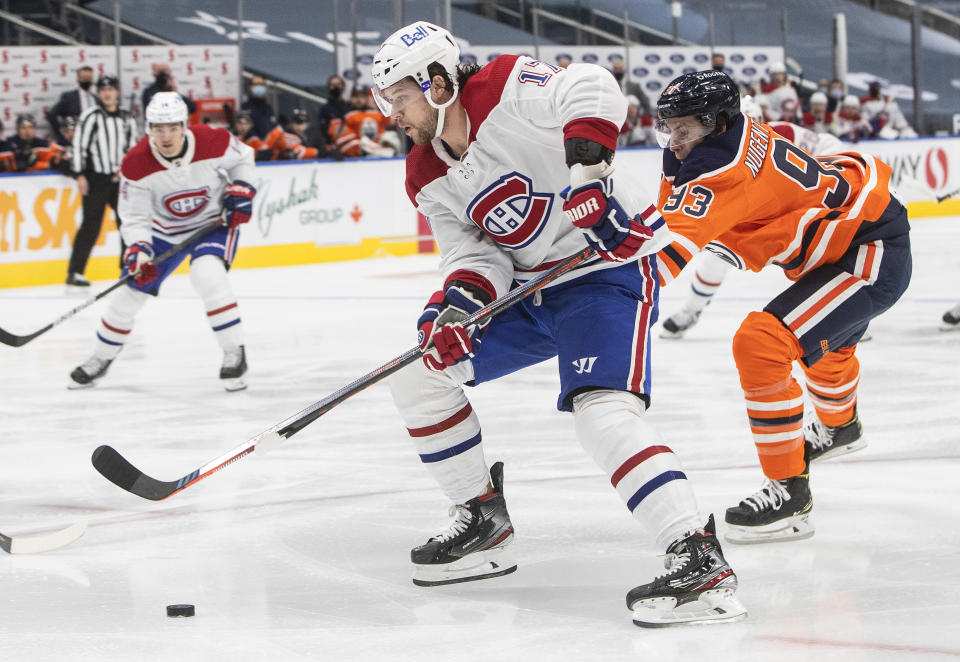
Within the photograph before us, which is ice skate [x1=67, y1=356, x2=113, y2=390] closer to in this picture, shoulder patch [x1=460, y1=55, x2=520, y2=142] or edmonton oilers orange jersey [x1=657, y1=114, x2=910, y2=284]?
edmonton oilers orange jersey [x1=657, y1=114, x2=910, y2=284]

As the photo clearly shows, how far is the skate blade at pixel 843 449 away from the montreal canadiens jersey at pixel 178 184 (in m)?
2.78

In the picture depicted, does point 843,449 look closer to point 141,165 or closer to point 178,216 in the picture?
point 178,216

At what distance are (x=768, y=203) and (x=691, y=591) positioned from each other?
931 millimetres

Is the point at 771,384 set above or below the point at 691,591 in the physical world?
above

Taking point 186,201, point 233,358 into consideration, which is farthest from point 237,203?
point 233,358

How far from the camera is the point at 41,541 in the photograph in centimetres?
263

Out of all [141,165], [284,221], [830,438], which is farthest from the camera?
[284,221]

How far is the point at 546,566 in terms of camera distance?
246cm

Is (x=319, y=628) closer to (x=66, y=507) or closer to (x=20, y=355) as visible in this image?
(x=66, y=507)

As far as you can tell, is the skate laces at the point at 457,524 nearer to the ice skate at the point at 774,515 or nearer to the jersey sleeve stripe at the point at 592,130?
the ice skate at the point at 774,515

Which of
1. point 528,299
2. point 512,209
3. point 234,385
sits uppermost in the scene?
point 512,209

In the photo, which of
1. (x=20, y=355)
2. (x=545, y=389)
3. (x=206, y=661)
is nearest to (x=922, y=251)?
(x=545, y=389)

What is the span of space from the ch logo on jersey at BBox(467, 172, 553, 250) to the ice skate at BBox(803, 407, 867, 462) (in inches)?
44.1

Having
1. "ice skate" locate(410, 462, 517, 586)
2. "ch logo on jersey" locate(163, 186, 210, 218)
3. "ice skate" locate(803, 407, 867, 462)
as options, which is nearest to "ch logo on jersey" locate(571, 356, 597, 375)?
"ice skate" locate(410, 462, 517, 586)
